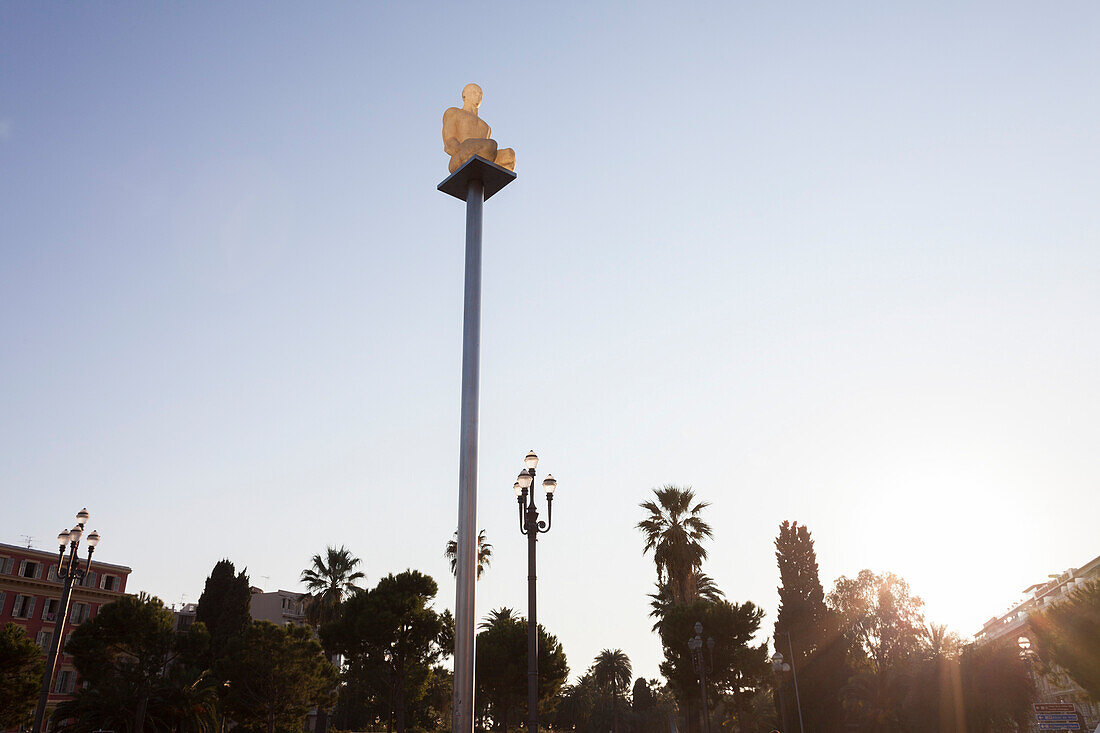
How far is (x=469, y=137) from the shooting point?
11.0 meters

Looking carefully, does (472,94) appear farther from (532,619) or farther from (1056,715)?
(1056,715)

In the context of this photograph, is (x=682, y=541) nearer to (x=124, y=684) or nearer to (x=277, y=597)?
(x=124, y=684)

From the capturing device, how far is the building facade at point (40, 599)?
2387 inches

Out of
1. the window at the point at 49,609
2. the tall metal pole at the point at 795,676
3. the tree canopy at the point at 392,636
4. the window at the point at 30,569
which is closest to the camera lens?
the tree canopy at the point at 392,636

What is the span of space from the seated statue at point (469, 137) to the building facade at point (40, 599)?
63.1 meters

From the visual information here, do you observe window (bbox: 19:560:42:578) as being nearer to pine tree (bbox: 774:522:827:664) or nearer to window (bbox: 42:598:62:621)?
window (bbox: 42:598:62:621)

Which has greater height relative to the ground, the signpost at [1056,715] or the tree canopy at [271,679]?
the tree canopy at [271,679]

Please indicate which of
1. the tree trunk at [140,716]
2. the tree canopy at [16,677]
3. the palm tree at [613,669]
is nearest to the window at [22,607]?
the tree canopy at [16,677]

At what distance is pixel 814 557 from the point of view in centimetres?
6066

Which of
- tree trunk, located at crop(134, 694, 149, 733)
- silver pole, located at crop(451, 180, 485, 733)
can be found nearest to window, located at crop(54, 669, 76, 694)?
tree trunk, located at crop(134, 694, 149, 733)

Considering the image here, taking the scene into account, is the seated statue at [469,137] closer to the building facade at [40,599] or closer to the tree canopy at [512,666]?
the tree canopy at [512,666]

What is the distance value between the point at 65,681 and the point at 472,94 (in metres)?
68.4

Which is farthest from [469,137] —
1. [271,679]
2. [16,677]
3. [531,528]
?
[16,677]

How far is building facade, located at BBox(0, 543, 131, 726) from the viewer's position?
60625 mm
